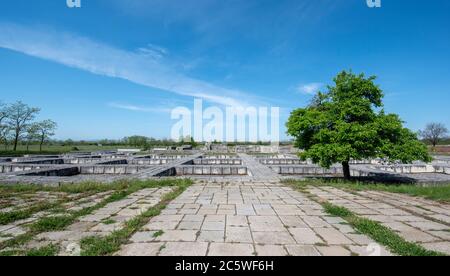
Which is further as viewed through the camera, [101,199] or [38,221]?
[101,199]

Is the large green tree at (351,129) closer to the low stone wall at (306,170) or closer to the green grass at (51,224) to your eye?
the low stone wall at (306,170)

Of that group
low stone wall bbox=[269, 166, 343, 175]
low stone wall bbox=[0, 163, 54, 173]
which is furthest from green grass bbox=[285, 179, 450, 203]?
low stone wall bbox=[0, 163, 54, 173]

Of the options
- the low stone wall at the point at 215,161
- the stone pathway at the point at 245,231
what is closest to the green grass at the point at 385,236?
the stone pathway at the point at 245,231

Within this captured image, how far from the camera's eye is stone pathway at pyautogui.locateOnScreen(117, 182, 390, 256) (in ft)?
11.1

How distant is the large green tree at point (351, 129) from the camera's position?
29.0 feet

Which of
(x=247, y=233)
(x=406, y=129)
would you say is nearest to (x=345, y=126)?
(x=406, y=129)

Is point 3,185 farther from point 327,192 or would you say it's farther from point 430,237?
point 430,237

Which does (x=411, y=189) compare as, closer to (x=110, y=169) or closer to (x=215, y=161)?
(x=215, y=161)

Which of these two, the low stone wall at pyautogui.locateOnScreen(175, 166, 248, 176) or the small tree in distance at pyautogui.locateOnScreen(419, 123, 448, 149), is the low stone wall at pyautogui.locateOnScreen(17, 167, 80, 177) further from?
the small tree in distance at pyautogui.locateOnScreen(419, 123, 448, 149)

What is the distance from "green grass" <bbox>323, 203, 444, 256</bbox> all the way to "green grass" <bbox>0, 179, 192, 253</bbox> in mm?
5206

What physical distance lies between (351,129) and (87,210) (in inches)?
341
